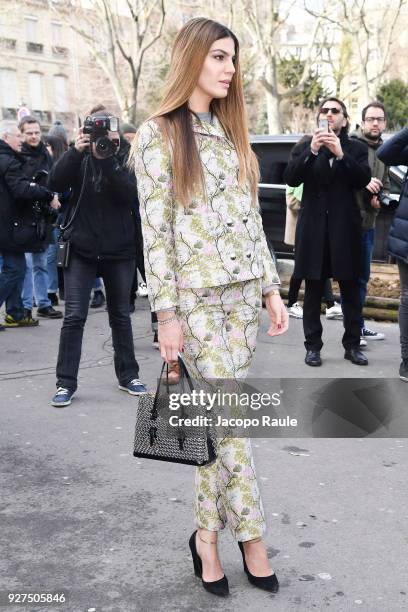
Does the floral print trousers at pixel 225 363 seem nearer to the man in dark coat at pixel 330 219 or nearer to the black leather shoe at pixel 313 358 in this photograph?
the man in dark coat at pixel 330 219

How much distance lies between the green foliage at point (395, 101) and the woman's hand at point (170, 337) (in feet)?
119

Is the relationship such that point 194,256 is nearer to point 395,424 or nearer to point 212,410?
point 212,410

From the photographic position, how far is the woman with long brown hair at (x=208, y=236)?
2754mm

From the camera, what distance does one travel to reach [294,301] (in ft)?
26.1

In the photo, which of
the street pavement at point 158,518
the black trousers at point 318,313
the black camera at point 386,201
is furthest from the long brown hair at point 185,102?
the black camera at point 386,201

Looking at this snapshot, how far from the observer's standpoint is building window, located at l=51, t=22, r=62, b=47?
5025 centimetres

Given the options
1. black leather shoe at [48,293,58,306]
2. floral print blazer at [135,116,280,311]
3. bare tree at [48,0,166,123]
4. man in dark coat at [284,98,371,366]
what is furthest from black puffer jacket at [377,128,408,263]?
bare tree at [48,0,166,123]

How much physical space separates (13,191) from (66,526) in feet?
14.7

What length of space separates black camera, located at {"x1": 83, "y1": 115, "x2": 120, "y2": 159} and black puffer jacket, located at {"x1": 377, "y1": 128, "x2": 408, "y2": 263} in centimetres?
196

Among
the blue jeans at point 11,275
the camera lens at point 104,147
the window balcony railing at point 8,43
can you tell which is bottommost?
the blue jeans at point 11,275

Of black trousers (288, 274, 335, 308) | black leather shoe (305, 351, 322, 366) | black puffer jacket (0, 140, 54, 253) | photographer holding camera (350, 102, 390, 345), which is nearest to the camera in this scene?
black leather shoe (305, 351, 322, 366)

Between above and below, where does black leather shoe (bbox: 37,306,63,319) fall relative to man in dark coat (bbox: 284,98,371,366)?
below

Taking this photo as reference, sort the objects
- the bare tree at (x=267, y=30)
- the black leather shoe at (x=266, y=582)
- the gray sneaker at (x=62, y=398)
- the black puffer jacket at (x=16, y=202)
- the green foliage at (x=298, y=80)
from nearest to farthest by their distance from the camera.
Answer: the black leather shoe at (x=266, y=582), the gray sneaker at (x=62, y=398), the black puffer jacket at (x=16, y=202), the bare tree at (x=267, y=30), the green foliage at (x=298, y=80)

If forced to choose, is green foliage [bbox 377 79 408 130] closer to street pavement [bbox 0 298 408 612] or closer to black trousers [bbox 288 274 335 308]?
black trousers [bbox 288 274 335 308]
